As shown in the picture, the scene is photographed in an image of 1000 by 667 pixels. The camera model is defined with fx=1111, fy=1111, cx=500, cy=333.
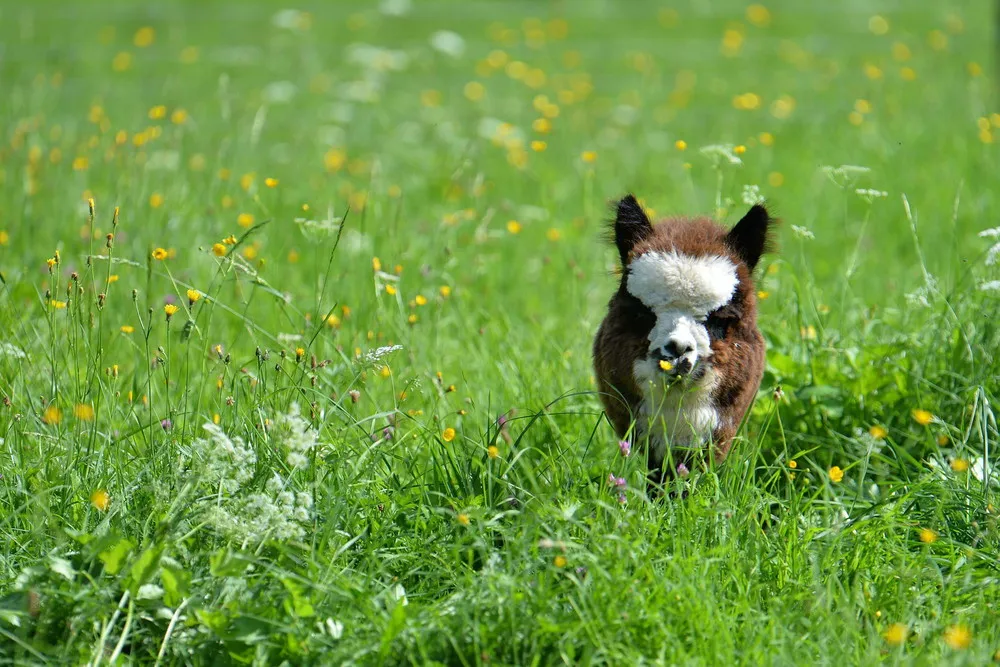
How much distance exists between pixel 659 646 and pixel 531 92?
771cm

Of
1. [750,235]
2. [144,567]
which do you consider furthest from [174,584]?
[750,235]

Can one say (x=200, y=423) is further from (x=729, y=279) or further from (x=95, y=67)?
(x=95, y=67)

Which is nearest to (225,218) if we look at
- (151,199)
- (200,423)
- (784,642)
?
(151,199)

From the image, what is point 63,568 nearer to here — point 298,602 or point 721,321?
point 298,602

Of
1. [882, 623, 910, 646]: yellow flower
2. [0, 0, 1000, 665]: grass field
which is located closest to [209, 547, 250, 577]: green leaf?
[0, 0, 1000, 665]: grass field

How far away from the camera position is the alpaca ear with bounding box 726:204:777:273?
3.17m

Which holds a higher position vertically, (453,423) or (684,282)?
(684,282)

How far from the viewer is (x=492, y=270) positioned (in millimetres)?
5867

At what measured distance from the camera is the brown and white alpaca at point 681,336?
2.98 meters

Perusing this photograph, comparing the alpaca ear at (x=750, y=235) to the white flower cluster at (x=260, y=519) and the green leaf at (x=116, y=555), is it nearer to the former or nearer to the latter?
the white flower cluster at (x=260, y=519)

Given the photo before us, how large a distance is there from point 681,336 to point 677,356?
0.18 ft

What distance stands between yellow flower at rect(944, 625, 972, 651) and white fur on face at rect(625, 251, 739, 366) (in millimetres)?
903

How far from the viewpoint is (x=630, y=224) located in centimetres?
321

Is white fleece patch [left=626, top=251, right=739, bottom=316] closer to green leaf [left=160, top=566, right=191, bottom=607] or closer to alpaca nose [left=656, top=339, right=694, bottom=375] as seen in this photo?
alpaca nose [left=656, top=339, right=694, bottom=375]
